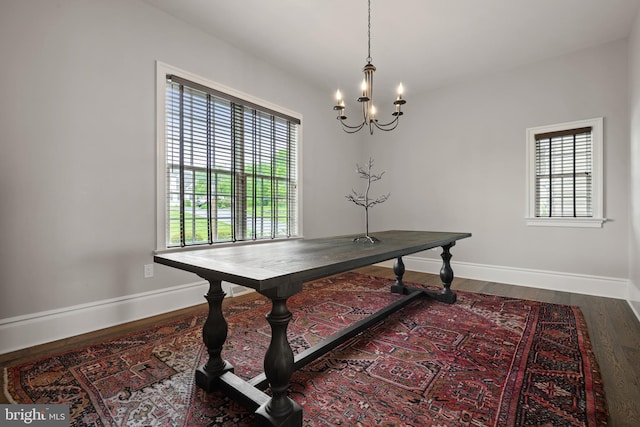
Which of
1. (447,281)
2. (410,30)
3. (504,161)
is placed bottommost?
(447,281)

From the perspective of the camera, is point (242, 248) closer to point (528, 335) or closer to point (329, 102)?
point (528, 335)

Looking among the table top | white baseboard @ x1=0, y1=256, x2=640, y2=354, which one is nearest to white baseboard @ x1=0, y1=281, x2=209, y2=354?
white baseboard @ x1=0, y1=256, x2=640, y2=354

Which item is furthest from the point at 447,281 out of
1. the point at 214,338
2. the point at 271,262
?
the point at 214,338

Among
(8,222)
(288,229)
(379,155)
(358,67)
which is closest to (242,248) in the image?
(8,222)

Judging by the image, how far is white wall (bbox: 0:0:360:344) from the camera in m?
2.06

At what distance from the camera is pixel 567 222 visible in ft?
11.8

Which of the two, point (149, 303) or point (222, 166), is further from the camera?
point (222, 166)

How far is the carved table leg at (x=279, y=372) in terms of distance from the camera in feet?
4.07

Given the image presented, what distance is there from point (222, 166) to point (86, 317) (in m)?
1.81

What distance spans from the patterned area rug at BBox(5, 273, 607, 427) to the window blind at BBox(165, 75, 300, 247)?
1.03 m

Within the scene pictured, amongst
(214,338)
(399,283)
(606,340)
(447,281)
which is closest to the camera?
(214,338)

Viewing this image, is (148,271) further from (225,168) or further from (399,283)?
(399,283)

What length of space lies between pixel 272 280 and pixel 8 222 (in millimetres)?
2151

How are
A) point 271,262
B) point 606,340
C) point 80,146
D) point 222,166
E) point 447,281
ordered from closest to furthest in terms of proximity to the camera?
point 271,262 → point 606,340 → point 80,146 → point 447,281 → point 222,166
